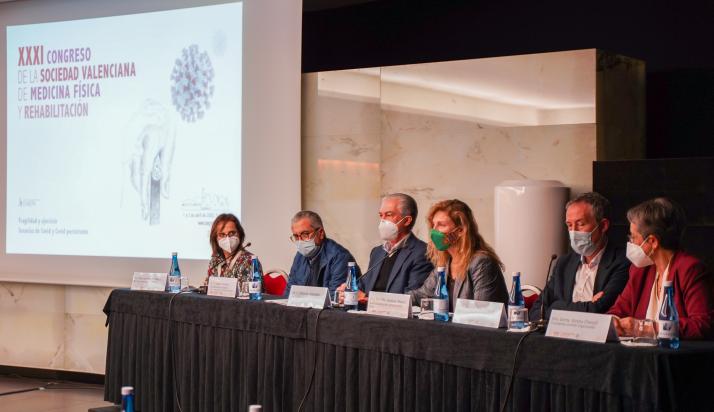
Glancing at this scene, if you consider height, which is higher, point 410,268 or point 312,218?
point 312,218

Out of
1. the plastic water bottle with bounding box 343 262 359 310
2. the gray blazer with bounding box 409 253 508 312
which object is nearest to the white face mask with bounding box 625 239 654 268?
the gray blazer with bounding box 409 253 508 312

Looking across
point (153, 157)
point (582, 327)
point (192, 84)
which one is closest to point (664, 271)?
point (582, 327)

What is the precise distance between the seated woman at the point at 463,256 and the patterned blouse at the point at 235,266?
53.7 inches

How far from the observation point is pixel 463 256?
3789mm

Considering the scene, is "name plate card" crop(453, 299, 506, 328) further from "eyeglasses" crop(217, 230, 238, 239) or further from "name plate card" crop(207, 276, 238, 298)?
"eyeglasses" crop(217, 230, 238, 239)

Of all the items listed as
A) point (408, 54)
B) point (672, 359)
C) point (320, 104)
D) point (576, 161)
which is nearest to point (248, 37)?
point (320, 104)

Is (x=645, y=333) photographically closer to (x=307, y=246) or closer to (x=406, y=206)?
(x=406, y=206)

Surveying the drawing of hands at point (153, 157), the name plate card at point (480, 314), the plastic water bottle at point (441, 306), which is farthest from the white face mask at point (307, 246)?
the drawing of hands at point (153, 157)

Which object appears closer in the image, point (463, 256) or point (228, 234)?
point (463, 256)

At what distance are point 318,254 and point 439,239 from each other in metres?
1.06

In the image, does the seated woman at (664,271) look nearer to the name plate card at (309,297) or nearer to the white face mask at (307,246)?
the name plate card at (309,297)

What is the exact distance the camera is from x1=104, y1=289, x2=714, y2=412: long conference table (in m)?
2.64

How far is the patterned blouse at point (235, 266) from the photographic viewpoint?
491cm

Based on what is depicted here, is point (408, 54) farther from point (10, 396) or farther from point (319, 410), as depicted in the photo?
point (10, 396)
